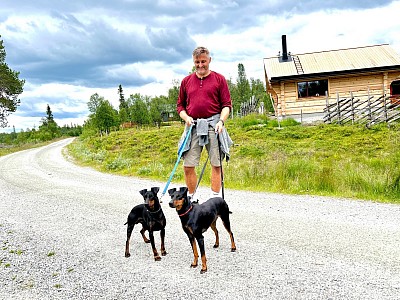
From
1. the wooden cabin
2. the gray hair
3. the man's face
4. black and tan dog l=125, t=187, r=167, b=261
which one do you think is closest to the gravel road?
black and tan dog l=125, t=187, r=167, b=261


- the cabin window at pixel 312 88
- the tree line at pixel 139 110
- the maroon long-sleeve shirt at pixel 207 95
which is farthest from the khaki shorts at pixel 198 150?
the tree line at pixel 139 110

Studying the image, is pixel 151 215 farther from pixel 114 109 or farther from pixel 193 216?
pixel 114 109

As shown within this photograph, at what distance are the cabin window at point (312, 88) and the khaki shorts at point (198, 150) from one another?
21552 millimetres

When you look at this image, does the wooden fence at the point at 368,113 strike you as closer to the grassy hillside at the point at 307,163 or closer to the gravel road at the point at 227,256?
the grassy hillside at the point at 307,163

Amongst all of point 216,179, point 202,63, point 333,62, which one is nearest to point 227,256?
point 216,179

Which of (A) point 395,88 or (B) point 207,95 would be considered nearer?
(B) point 207,95

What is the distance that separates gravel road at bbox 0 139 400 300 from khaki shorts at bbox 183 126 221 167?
99 centimetres

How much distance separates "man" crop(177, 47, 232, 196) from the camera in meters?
4.44

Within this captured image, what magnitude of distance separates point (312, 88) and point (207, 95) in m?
22.0

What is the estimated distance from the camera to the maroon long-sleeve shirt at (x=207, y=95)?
446 cm

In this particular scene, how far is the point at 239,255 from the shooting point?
12.7ft

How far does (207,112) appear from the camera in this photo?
4.48 m

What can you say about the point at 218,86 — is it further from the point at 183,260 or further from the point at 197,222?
the point at 183,260

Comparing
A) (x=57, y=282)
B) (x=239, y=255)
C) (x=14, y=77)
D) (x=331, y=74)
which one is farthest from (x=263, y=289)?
(x=14, y=77)
